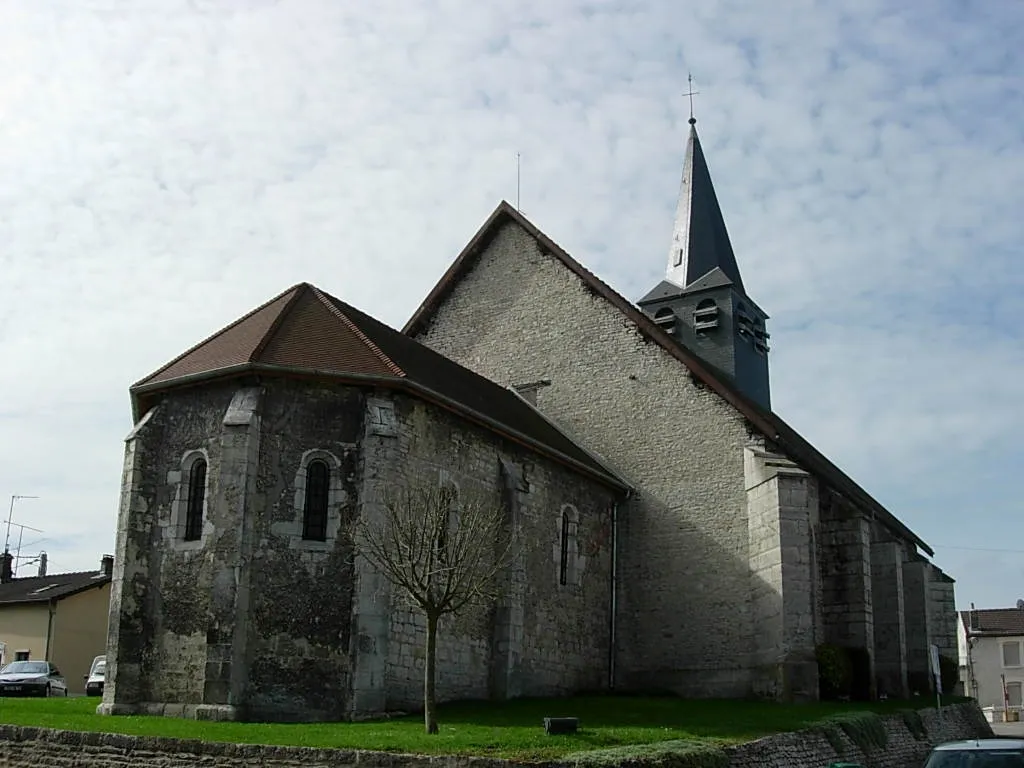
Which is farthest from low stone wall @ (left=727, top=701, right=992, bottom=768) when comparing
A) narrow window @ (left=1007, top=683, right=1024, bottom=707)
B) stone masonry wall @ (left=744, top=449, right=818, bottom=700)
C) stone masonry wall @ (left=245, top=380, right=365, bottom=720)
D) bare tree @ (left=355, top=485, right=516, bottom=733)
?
narrow window @ (left=1007, top=683, right=1024, bottom=707)

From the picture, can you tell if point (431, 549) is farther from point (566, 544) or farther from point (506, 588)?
point (566, 544)

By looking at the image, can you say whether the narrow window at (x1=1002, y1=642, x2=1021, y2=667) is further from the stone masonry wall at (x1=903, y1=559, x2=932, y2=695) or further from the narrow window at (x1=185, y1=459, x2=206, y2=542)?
the narrow window at (x1=185, y1=459, x2=206, y2=542)

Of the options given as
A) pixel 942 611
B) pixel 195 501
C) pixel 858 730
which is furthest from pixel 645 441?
pixel 942 611

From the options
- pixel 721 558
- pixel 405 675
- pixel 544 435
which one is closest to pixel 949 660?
pixel 721 558

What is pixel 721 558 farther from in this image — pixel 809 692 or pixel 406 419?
pixel 406 419

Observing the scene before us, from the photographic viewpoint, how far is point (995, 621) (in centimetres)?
5553

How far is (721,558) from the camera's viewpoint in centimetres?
2322

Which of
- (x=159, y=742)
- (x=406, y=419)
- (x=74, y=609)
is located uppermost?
(x=406, y=419)

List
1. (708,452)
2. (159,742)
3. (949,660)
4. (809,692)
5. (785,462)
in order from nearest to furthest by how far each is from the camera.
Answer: (159,742)
(809,692)
(785,462)
(708,452)
(949,660)

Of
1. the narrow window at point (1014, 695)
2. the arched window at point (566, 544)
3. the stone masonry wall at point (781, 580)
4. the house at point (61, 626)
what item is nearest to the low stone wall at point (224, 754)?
the stone masonry wall at point (781, 580)

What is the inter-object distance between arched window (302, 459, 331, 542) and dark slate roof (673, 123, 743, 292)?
16.9 m

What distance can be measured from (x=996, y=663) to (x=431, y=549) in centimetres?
4696

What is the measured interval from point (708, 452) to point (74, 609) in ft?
79.5

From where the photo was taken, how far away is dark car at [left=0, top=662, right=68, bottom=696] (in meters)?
25.5
